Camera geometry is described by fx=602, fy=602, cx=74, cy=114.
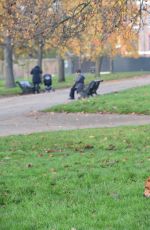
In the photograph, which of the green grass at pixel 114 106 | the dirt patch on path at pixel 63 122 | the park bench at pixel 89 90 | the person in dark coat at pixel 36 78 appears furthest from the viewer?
the person in dark coat at pixel 36 78

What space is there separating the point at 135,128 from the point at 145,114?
4.55 meters

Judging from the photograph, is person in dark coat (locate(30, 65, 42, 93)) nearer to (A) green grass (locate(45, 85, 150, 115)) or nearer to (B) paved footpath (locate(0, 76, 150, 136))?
(A) green grass (locate(45, 85, 150, 115))

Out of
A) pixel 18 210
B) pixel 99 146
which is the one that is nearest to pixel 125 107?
pixel 99 146

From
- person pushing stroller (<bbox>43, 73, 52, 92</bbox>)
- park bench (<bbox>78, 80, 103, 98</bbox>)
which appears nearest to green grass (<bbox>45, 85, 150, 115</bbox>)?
park bench (<bbox>78, 80, 103, 98</bbox>)

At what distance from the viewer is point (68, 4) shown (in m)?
14.4

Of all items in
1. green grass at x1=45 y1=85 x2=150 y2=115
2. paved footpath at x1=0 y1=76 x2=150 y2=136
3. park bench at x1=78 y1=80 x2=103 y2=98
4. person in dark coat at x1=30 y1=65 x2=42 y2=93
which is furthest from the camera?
person in dark coat at x1=30 y1=65 x2=42 y2=93

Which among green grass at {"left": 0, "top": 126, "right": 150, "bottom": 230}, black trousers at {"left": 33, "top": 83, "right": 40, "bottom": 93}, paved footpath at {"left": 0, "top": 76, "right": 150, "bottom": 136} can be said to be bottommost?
black trousers at {"left": 33, "top": 83, "right": 40, "bottom": 93}

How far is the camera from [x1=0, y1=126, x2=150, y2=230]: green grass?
603 centimetres

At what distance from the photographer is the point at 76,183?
7.84m

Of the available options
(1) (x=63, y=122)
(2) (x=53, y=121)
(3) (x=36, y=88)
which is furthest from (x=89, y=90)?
(1) (x=63, y=122)

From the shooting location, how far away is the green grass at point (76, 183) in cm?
603

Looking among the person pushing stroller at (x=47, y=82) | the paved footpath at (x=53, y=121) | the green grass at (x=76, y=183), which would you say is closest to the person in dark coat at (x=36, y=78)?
the person pushing stroller at (x=47, y=82)

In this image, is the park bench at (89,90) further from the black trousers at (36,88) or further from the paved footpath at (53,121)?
the black trousers at (36,88)

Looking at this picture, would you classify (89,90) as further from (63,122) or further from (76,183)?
(76,183)
